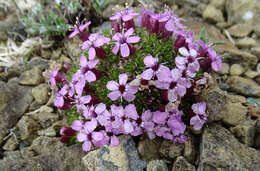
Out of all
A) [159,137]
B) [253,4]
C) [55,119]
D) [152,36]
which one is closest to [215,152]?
[159,137]

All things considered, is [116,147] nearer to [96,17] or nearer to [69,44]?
[69,44]

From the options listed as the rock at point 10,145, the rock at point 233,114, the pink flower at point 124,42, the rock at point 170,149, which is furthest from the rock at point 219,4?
the rock at point 10,145

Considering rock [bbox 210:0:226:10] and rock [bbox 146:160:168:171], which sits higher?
rock [bbox 210:0:226:10]

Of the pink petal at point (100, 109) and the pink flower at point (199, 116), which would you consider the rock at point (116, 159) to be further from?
the pink flower at point (199, 116)

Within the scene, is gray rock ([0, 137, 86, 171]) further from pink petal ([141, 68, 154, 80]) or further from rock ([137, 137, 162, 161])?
pink petal ([141, 68, 154, 80])

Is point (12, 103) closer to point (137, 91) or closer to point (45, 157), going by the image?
point (45, 157)

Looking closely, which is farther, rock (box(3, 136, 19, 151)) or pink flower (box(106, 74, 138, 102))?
rock (box(3, 136, 19, 151))

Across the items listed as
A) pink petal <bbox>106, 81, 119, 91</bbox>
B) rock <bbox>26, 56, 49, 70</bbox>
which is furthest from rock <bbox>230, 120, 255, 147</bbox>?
rock <bbox>26, 56, 49, 70</bbox>
